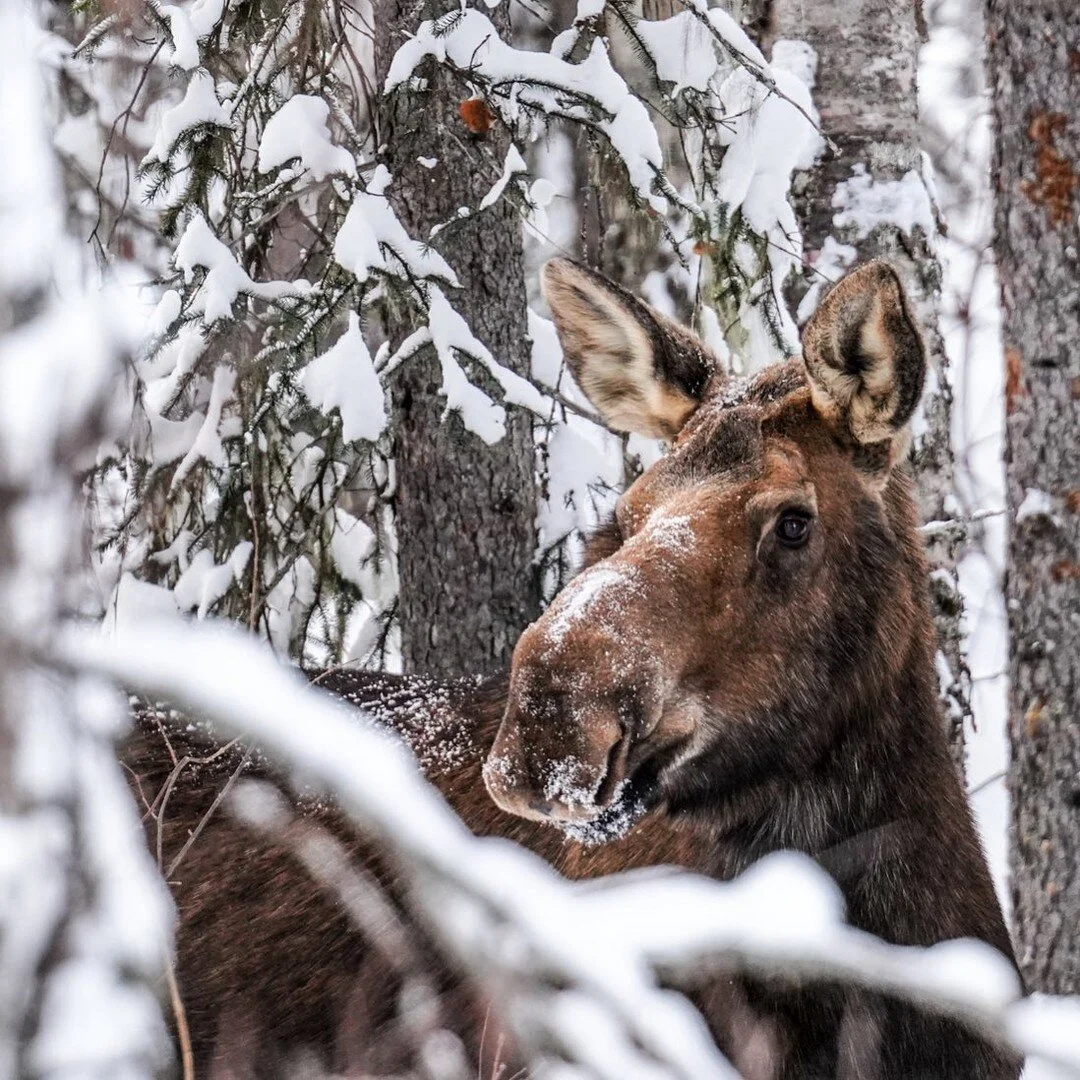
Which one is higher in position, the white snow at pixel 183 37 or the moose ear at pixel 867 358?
the white snow at pixel 183 37

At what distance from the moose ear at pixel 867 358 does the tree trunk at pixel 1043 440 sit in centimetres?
94

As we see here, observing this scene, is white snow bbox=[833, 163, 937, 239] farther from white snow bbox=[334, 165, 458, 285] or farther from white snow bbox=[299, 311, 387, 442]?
white snow bbox=[299, 311, 387, 442]

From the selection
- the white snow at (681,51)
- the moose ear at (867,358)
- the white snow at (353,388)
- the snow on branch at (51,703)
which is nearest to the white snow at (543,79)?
the white snow at (681,51)

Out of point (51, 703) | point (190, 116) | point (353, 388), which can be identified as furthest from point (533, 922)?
point (190, 116)

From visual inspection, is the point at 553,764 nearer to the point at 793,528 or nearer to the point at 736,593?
the point at 736,593

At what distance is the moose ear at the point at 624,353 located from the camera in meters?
4.20

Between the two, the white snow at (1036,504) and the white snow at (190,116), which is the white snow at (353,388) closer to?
the white snow at (190,116)

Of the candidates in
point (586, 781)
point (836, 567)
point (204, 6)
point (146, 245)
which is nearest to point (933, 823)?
point (836, 567)

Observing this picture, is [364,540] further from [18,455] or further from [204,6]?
[18,455]

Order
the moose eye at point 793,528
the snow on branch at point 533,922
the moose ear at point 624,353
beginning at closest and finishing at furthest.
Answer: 1. the snow on branch at point 533,922
2. the moose eye at point 793,528
3. the moose ear at point 624,353

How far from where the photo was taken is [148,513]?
5383 millimetres

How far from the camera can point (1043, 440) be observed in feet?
15.0

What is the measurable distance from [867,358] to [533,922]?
2.79 meters

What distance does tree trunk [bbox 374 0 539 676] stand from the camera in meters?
5.45
